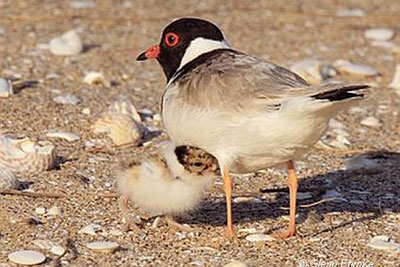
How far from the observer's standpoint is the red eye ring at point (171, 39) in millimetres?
5527

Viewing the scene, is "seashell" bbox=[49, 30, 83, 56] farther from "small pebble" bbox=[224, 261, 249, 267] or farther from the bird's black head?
"small pebble" bbox=[224, 261, 249, 267]

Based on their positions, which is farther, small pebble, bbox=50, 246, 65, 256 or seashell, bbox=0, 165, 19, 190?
seashell, bbox=0, 165, 19, 190

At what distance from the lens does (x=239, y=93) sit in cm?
465

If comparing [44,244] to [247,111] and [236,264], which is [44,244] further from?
[247,111]

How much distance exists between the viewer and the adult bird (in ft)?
14.6

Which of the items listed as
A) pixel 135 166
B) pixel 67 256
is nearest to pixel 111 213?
pixel 135 166

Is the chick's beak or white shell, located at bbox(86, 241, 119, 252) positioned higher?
the chick's beak

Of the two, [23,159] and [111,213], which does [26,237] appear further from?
[23,159]

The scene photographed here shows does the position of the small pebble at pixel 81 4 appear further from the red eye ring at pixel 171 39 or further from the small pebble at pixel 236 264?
the small pebble at pixel 236 264

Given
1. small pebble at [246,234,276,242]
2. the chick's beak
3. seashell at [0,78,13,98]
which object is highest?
the chick's beak

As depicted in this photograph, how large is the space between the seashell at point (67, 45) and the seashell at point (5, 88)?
105 cm

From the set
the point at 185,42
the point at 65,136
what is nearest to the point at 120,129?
the point at 65,136

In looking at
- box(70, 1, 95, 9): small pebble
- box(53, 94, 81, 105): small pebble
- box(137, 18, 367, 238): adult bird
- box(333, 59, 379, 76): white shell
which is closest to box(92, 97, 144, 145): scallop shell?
box(53, 94, 81, 105): small pebble

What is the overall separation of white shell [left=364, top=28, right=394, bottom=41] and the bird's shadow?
2.90 metres
